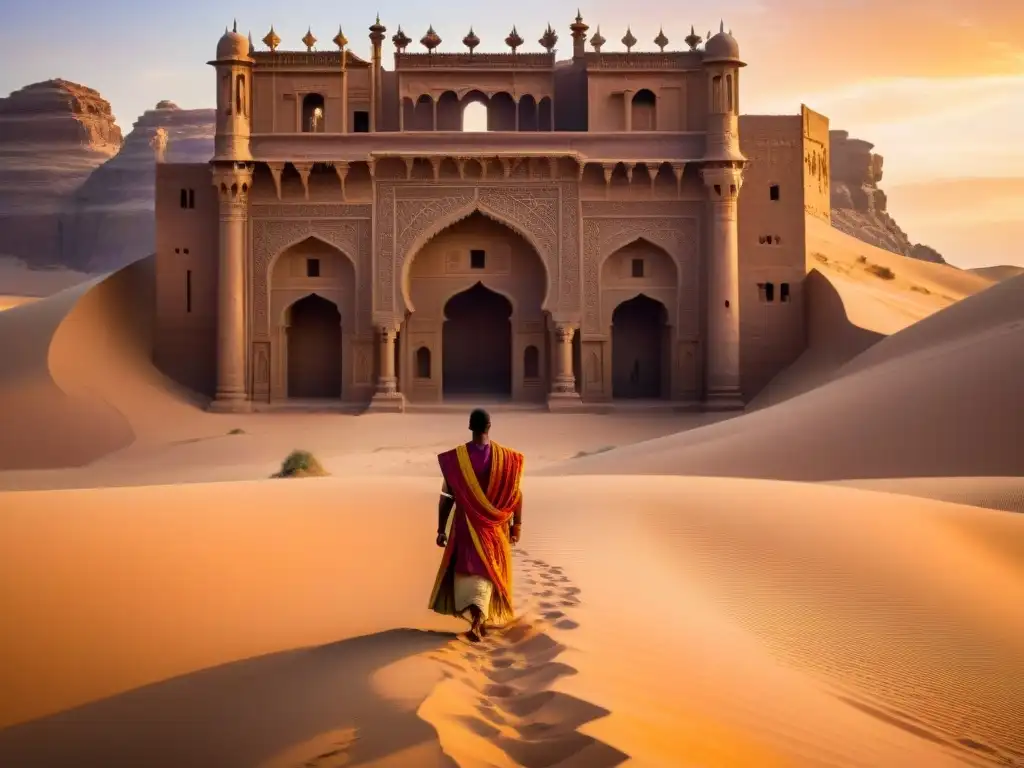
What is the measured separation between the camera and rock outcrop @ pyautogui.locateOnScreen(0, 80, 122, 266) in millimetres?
Answer: 63438

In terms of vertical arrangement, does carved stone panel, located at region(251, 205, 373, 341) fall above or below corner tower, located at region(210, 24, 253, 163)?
below

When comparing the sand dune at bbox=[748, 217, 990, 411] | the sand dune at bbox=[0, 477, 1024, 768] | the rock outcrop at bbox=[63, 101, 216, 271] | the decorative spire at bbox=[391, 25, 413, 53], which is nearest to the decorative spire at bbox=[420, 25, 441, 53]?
the decorative spire at bbox=[391, 25, 413, 53]

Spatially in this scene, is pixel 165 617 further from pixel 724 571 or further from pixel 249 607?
pixel 724 571

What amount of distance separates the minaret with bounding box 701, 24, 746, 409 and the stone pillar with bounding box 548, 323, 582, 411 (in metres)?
2.96

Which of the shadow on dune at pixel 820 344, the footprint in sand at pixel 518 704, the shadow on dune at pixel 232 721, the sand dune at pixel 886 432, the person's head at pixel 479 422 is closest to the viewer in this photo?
the footprint in sand at pixel 518 704

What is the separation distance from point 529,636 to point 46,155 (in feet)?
234

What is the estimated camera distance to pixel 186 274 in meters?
25.7

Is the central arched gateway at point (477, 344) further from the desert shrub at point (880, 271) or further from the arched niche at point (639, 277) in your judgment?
the desert shrub at point (880, 271)

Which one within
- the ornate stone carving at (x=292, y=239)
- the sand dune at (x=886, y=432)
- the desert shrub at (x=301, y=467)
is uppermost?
the ornate stone carving at (x=292, y=239)

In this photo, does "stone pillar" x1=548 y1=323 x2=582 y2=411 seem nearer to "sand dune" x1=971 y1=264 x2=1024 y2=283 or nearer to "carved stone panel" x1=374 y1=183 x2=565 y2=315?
"carved stone panel" x1=374 y1=183 x2=565 y2=315

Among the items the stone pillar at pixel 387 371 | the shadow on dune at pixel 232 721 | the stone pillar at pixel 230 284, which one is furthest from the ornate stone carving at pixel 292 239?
the shadow on dune at pixel 232 721

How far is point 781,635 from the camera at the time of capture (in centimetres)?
668

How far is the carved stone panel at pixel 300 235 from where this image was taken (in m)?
25.1

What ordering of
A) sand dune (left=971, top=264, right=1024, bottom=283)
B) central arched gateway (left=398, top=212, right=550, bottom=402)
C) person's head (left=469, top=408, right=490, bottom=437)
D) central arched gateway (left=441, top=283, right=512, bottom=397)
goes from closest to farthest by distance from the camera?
person's head (left=469, top=408, right=490, bottom=437), central arched gateway (left=398, top=212, right=550, bottom=402), central arched gateway (left=441, top=283, right=512, bottom=397), sand dune (left=971, top=264, right=1024, bottom=283)
